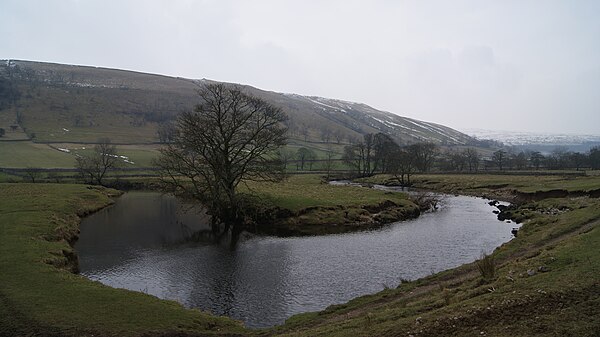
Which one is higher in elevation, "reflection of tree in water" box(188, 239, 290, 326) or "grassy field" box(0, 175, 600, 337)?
"grassy field" box(0, 175, 600, 337)

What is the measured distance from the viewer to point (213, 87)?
47.6 meters

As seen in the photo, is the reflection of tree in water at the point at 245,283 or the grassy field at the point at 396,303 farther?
the reflection of tree in water at the point at 245,283

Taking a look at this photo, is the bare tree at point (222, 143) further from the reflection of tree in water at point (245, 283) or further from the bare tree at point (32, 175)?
the bare tree at point (32, 175)

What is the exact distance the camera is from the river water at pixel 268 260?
24.6 meters

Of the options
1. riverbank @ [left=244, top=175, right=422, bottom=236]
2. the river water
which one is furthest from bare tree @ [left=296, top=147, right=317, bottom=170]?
the river water

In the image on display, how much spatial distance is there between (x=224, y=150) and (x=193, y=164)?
15.0ft

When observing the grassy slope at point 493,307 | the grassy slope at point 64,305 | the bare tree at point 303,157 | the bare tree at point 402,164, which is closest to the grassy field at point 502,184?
the bare tree at point 402,164

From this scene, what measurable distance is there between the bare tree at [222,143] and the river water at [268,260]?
3.92 meters

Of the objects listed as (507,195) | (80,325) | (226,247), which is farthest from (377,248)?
(507,195)

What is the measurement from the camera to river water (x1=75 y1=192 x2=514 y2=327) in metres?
24.6

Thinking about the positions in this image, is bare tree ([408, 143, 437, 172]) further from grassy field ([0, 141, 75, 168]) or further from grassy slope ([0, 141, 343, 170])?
grassy field ([0, 141, 75, 168])

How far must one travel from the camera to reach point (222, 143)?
49.7m

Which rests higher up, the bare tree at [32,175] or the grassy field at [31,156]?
the grassy field at [31,156]

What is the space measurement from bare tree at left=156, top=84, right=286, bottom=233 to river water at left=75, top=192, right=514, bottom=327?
3917mm
